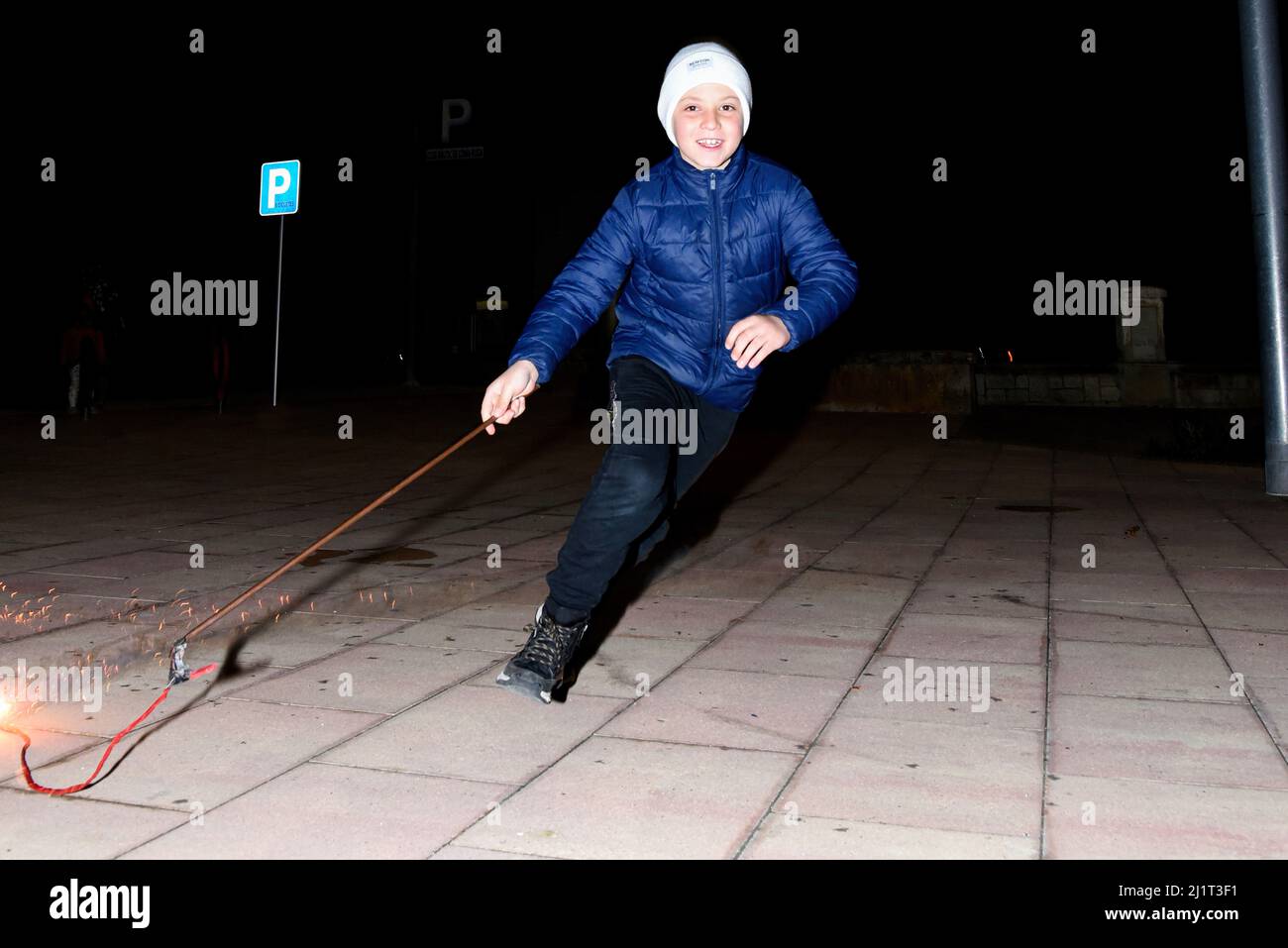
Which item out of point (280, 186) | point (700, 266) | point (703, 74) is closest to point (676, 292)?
point (700, 266)

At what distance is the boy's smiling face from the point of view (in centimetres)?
351

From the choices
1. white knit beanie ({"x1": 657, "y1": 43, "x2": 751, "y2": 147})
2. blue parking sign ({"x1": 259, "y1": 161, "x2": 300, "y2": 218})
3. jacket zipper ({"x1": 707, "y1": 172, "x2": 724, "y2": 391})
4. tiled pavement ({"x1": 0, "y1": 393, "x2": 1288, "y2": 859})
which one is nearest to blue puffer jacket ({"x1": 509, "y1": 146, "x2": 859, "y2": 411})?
jacket zipper ({"x1": 707, "y1": 172, "x2": 724, "y2": 391})

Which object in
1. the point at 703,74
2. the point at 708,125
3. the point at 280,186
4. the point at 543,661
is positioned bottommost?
the point at 543,661

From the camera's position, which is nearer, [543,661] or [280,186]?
[543,661]

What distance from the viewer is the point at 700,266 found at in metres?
3.57

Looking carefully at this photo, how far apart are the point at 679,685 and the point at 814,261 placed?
1380 mm

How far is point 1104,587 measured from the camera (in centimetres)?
539

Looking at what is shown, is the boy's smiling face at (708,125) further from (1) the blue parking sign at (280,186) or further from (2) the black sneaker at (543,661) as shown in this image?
(1) the blue parking sign at (280,186)

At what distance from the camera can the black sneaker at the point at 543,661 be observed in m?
3.50

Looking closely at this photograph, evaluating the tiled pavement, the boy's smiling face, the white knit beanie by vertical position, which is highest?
the white knit beanie

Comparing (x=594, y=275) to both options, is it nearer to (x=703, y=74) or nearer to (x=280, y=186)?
(x=703, y=74)

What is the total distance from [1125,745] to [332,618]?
2.87m

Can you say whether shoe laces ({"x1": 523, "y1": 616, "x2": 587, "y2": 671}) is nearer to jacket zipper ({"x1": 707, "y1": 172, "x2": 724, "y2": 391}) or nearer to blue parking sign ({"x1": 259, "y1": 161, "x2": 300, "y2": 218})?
jacket zipper ({"x1": 707, "y1": 172, "x2": 724, "y2": 391})
